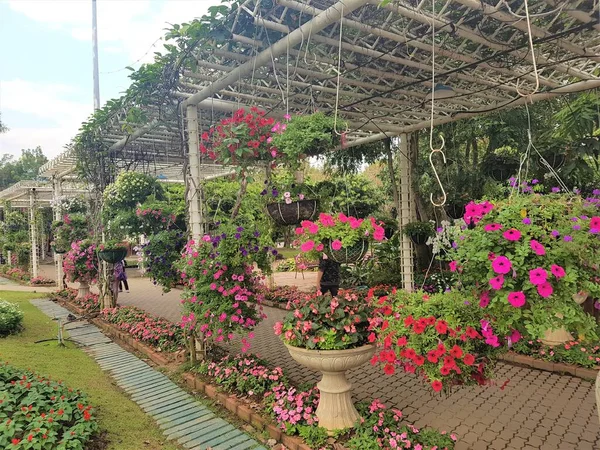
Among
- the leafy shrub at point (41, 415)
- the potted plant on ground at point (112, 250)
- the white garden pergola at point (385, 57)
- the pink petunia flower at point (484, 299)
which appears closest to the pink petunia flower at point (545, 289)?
the pink petunia flower at point (484, 299)

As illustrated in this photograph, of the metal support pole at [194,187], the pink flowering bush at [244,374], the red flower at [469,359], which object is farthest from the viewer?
the metal support pole at [194,187]

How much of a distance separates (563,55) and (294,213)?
3171 mm

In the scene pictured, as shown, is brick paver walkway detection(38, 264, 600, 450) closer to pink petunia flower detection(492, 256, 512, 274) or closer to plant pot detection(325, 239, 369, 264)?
plant pot detection(325, 239, 369, 264)

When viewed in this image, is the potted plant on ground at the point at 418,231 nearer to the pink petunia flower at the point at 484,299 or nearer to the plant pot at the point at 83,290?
the pink petunia flower at the point at 484,299

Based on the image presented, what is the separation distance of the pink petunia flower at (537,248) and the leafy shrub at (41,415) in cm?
270

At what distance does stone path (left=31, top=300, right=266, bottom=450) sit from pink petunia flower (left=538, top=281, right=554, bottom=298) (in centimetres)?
201

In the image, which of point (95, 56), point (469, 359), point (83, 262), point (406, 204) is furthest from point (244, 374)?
point (95, 56)

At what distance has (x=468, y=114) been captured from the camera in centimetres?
504

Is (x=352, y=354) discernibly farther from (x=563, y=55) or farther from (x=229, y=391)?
(x=563, y=55)

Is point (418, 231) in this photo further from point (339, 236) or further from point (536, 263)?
point (536, 263)

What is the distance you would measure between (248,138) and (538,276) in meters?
2.30

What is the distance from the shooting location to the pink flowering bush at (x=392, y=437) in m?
2.35

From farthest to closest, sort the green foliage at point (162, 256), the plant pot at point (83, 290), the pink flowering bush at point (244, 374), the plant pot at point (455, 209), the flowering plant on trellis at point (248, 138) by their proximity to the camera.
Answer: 1. the plant pot at point (83, 290)
2. the plant pot at point (455, 209)
3. the green foliage at point (162, 256)
4. the pink flowering bush at point (244, 374)
5. the flowering plant on trellis at point (248, 138)

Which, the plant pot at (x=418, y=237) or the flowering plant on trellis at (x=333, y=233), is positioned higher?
the flowering plant on trellis at (x=333, y=233)
